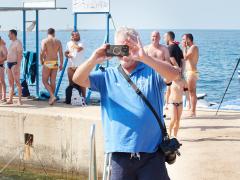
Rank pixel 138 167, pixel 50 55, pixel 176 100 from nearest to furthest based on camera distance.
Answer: pixel 138 167 < pixel 176 100 < pixel 50 55

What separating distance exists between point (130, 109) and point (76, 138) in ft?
17.9

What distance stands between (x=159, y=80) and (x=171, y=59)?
554cm

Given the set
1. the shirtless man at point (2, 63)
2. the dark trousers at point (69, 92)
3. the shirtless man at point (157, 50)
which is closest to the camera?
the shirtless man at point (157, 50)

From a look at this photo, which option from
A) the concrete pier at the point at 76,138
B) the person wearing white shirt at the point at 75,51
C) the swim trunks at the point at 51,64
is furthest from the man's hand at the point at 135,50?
the swim trunks at the point at 51,64

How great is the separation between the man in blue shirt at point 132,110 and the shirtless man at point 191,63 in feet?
21.1

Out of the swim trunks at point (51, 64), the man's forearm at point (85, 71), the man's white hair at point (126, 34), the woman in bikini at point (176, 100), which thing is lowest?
the woman in bikini at point (176, 100)

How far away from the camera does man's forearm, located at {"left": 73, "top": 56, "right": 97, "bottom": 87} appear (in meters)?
4.11

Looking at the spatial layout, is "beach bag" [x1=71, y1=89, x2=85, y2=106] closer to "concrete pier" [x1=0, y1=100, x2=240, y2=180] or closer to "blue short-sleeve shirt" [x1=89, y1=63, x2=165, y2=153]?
"concrete pier" [x1=0, y1=100, x2=240, y2=180]

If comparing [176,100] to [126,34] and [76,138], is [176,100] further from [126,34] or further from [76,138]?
[126,34]

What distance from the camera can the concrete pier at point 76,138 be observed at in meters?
7.90

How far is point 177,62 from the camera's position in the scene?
995 cm

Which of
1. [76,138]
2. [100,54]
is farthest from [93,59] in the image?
[76,138]

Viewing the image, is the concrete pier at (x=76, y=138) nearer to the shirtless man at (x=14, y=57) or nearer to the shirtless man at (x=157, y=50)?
the shirtless man at (x=14, y=57)

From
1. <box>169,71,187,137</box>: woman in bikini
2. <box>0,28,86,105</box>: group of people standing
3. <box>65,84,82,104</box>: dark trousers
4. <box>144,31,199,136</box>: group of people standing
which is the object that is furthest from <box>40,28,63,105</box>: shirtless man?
<box>169,71,187,137</box>: woman in bikini
